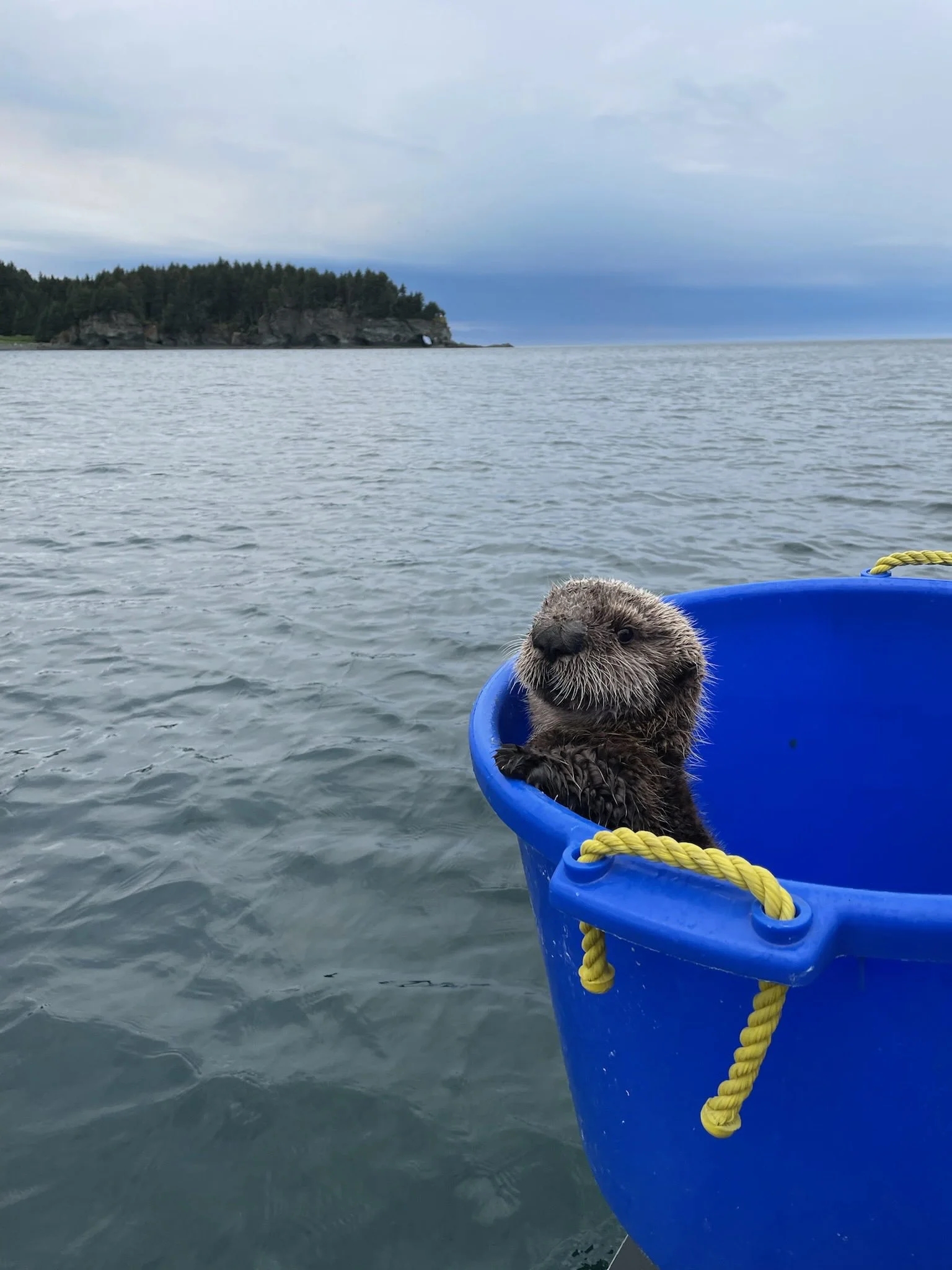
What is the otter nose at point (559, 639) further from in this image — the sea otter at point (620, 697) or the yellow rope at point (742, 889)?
the yellow rope at point (742, 889)

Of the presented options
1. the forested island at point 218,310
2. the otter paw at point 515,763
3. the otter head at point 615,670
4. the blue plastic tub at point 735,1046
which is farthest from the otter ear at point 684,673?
the forested island at point 218,310

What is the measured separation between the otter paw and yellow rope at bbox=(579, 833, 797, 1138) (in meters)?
0.39

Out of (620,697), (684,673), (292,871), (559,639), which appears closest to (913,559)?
(684,673)

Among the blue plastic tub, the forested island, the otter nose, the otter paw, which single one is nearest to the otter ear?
the otter nose

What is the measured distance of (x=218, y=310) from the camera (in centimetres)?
13550

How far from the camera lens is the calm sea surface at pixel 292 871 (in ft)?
7.80

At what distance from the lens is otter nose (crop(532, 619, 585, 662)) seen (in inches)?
89.1

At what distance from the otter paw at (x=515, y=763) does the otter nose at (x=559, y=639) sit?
1.73 feet

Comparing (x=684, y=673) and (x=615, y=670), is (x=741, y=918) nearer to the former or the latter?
(x=615, y=670)

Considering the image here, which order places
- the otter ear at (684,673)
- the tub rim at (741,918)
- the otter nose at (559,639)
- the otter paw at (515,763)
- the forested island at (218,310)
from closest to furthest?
the tub rim at (741,918) < the otter paw at (515,763) < the otter nose at (559,639) < the otter ear at (684,673) < the forested island at (218,310)

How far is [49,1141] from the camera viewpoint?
8.23 ft

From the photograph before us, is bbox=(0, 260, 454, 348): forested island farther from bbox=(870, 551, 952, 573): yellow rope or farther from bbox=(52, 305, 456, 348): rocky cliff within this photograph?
bbox=(870, 551, 952, 573): yellow rope

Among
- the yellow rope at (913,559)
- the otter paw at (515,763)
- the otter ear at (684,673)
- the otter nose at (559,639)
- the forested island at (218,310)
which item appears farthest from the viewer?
the forested island at (218,310)

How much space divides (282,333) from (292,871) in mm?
144674
